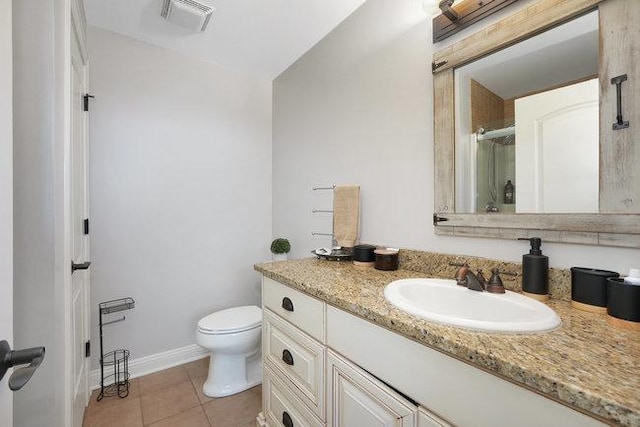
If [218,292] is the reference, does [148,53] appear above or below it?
above

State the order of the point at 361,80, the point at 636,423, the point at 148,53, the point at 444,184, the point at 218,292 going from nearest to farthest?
the point at 636,423, the point at 444,184, the point at 361,80, the point at 148,53, the point at 218,292

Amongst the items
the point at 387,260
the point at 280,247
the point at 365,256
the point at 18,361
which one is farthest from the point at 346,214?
the point at 18,361

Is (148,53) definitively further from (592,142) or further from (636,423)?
(636,423)

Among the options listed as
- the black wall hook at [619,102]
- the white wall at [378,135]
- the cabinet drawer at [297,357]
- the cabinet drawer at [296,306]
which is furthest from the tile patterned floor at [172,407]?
the black wall hook at [619,102]

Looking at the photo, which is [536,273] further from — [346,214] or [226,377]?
[226,377]

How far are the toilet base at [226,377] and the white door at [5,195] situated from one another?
1399 mm

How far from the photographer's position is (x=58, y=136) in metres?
0.95

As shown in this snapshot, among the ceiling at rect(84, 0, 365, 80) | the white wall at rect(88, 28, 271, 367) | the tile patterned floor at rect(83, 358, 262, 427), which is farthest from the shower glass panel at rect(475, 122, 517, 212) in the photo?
the white wall at rect(88, 28, 271, 367)

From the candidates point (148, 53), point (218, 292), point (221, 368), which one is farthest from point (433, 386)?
point (148, 53)

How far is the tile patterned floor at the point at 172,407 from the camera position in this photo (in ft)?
5.12

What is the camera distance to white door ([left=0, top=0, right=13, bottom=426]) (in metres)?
0.52

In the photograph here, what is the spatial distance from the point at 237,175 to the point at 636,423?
7.82 feet

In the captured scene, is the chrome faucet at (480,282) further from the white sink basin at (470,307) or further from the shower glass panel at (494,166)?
the shower glass panel at (494,166)

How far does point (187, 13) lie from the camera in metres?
1.71
